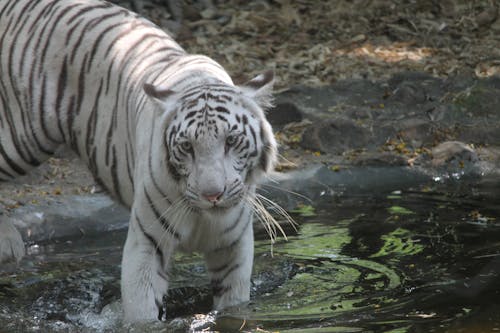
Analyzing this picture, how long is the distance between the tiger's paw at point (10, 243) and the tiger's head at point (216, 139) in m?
1.65

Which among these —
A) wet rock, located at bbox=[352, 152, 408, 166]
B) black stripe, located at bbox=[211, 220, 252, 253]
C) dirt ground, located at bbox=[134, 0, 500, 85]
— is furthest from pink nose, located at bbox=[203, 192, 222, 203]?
dirt ground, located at bbox=[134, 0, 500, 85]

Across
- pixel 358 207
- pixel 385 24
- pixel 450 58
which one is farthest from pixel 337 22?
pixel 358 207

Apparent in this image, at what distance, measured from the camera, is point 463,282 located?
4.58 meters

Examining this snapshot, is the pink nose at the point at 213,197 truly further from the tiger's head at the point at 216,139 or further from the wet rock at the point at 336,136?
the wet rock at the point at 336,136

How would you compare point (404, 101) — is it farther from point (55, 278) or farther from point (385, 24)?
point (55, 278)

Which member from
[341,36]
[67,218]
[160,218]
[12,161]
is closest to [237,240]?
[160,218]

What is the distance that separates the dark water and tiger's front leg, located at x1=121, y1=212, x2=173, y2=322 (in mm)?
75

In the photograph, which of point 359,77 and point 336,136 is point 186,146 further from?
point 359,77

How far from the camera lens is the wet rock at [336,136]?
23.5ft

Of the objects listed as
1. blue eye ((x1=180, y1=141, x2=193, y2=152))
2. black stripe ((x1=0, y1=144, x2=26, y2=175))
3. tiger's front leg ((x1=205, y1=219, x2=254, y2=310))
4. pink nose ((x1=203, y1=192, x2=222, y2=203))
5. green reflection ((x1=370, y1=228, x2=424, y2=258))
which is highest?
blue eye ((x1=180, y1=141, x2=193, y2=152))

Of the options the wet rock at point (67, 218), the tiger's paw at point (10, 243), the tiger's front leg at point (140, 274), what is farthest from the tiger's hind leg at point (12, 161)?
the tiger's front leg at point (140, 274)

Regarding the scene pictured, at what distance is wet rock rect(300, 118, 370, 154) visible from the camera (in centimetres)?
718

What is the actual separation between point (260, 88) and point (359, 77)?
15.1ft

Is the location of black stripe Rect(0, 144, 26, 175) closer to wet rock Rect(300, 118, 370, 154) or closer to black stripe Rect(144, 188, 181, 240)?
black stripe Rect(144, 188, 181, 240)
